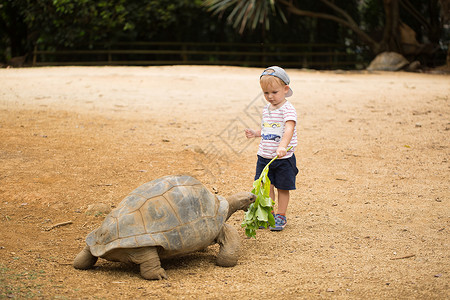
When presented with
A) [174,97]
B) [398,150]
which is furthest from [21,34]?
[398,150]

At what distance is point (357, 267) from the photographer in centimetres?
345

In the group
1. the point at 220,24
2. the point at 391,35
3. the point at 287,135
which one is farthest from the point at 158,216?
the point at 220,24

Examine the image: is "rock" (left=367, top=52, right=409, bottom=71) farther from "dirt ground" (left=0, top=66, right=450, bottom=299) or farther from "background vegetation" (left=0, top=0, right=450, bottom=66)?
"dirt ground" (left=0, top=66, right=450, bottom=299)

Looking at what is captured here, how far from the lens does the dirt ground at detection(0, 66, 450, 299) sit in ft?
10.6

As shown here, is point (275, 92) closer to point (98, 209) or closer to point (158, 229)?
point (158, 229)

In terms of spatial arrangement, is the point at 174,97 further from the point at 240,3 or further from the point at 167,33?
the point at 167,33

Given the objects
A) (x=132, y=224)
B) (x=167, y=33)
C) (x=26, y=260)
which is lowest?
(x=26, y=260)

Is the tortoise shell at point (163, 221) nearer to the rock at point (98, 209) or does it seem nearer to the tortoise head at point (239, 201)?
the tortoise head at point (239, 201)

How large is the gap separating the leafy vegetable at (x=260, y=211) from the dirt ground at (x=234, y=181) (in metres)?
0.16

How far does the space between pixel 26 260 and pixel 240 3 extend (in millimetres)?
14021

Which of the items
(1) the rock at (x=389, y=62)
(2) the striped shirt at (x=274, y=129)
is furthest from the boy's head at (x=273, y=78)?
(1) the rock at (x=389, y=62)

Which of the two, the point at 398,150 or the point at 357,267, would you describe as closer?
the point at 357,267

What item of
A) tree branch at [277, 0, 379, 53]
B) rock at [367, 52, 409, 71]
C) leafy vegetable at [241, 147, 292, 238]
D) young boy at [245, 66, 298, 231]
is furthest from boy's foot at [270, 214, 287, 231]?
tree branch at [277, 0, 379, 53]

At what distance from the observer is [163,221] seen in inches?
132
